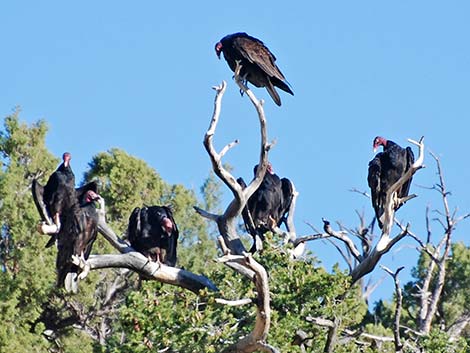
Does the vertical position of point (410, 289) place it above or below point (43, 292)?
above

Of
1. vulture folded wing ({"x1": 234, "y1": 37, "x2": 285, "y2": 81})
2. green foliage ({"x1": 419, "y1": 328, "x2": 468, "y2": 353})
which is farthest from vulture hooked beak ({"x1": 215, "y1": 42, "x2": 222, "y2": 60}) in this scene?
green foliage ({"x1": 419, "y1": 328, "x2": 468, "y2": 353})

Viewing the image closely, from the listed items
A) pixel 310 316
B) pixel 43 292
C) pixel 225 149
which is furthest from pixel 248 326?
pixel 43 292

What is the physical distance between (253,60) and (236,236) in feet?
5.05

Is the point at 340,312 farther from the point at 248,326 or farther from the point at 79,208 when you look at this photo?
the point at 79,208

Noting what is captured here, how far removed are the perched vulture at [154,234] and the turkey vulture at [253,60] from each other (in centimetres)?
143

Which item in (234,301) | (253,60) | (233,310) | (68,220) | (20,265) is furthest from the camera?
(20,265)

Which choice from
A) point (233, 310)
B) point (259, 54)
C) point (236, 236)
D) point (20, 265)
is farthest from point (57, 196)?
point (20, 265)

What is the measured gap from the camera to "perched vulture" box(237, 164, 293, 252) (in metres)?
14.4

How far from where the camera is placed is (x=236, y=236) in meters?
13.1

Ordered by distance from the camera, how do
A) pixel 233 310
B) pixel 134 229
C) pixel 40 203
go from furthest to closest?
pixel 40 203, pixel 134 229, pixel 233 310

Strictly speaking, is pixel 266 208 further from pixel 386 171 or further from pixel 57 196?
pixel 57 196

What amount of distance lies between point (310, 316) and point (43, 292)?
9336mm

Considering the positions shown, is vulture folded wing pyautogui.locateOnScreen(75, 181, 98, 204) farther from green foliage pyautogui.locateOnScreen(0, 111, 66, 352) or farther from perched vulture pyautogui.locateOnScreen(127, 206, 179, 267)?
green foliage pyautogui.locateOnScreen(0, 111, 66, 352)

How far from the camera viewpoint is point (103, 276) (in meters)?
22.0
